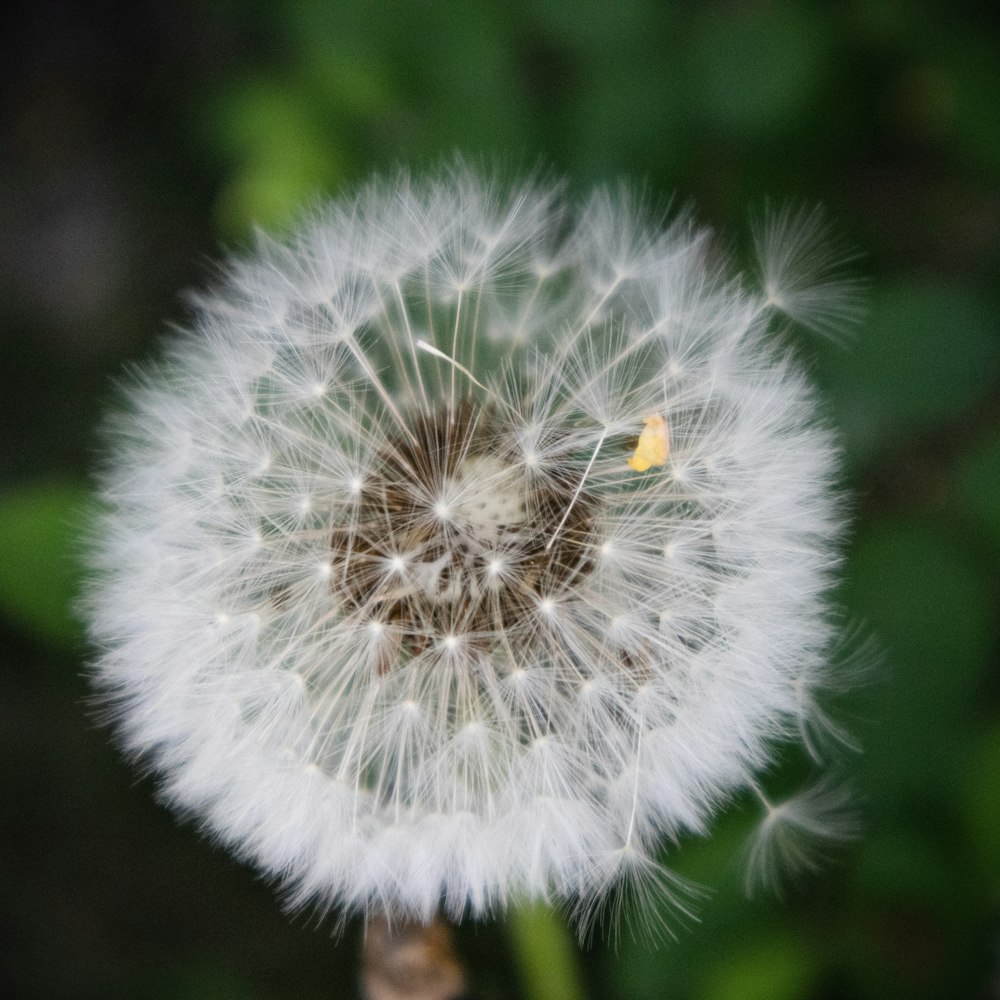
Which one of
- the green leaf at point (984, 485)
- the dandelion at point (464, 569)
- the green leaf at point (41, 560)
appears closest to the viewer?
the dandelion at point (464, 569)

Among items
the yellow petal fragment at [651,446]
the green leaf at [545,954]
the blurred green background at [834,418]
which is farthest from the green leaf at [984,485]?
the green leaf at [545,954]

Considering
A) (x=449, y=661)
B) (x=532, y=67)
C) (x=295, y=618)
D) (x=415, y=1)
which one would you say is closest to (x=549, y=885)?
(x=449, y=661)

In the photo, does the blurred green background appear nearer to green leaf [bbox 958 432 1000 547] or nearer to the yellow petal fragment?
green leaf [bbox 958 432 1000 547]

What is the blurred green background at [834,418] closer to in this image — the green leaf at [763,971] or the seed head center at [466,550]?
the green leaf at [763,971]

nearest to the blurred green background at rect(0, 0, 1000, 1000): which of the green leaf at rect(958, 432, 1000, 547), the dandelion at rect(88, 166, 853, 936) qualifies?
the green leaf at rect(958, 432, 1000, 547)

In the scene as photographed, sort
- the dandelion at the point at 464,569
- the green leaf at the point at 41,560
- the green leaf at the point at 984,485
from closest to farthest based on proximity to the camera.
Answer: the dandelion at the point at 464,569 < the green leaf at the point at 984,485 < the green leaf at the point at 41,560

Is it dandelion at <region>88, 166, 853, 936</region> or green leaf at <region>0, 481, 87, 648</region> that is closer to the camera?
dandelion at <region>88, 166, 853, 936</region>

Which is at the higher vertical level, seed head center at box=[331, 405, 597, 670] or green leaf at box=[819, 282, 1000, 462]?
green leaf at box=[819, 282, 1000, 462]

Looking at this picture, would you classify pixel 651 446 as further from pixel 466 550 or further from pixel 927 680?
pixel 927 680
